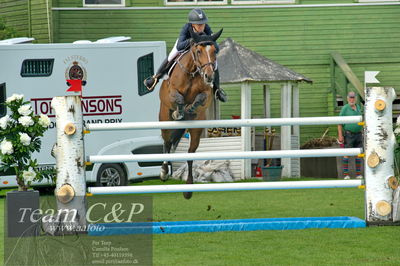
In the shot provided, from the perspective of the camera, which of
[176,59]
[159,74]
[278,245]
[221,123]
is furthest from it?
[159,74]

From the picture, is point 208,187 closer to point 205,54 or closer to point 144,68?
point 205,54

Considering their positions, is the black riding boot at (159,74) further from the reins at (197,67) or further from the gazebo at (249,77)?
the gazebo at (249,77)

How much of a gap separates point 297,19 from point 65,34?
5641 mm

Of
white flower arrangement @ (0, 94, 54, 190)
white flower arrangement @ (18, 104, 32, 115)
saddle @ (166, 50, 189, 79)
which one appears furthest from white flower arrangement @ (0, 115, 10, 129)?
saddle @ (166, 50, 189, 79)

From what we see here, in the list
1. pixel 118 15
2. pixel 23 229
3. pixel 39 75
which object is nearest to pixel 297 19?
pixel 118 15

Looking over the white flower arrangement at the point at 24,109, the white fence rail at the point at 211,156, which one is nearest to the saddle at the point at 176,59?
the white fence rail at the point at 211,156

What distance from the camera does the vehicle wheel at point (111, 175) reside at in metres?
15.6

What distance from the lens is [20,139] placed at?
8852 mm

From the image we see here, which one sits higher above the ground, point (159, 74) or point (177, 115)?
point (159, 74)

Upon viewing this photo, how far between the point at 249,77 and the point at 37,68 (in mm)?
4959

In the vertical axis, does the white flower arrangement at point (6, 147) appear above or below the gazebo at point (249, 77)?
below

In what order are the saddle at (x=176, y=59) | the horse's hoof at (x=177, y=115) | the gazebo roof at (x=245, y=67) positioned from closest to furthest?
1. the horse's hoof at (x=177, y=115)
2. the saddle at (x=176, y=59)
3. the gazebo roof at (x=245, y=67)

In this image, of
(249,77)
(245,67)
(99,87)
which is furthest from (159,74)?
(245,67)

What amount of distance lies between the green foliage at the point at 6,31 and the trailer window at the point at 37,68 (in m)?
5.50
